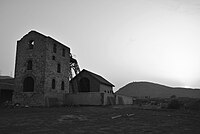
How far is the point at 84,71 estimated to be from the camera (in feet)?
120

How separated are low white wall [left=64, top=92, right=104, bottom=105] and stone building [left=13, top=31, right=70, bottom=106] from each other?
136 cm

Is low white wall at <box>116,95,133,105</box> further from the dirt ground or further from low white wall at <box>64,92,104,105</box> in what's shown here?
the dirt ground

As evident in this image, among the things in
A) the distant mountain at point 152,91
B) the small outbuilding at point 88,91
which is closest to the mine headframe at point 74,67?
the small outbuilding at point 88,91

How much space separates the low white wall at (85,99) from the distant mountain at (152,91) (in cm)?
6490

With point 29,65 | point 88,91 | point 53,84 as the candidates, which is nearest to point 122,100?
point 88,91

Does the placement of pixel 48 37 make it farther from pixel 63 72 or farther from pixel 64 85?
pixel 64 85

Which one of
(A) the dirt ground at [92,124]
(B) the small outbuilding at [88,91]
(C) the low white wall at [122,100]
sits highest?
(B) the small outbuilding at [88,91]

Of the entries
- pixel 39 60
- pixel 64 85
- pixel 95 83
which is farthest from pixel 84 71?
pixel 39 60

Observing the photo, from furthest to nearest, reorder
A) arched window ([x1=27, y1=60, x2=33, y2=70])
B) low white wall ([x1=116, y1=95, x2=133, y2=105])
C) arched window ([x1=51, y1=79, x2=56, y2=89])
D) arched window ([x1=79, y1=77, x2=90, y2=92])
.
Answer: arched window ([x1=79, y1=77, x2=90, y2=92]) → low white wall ([x1=116, y1=95, x2=133, y2=105]) → arched window ([x1=51, y1=79, x2=56, y2=89]) → arched window ([x1=27, y1=60, x2=33, y2=70])

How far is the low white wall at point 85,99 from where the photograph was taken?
2827 cm

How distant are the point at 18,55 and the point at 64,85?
7921mm

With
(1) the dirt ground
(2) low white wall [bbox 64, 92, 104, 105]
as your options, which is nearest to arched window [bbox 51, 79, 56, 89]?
(2) low white wall [bbox 64, 92, 104, 105]

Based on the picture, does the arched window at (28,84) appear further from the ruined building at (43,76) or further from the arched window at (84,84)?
the arched window at (84,84)

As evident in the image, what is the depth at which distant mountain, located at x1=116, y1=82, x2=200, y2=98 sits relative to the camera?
92.1 metres
